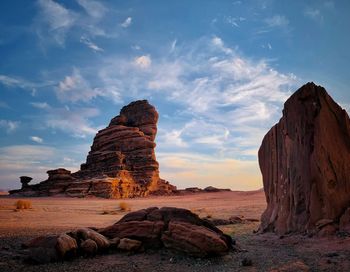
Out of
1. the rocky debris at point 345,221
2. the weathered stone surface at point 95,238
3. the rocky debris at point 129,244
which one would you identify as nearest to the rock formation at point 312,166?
the rocky debris at point 345,221

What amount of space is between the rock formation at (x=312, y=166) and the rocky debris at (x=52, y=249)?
7884 millimetres

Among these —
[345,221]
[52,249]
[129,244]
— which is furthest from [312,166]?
[52,249]

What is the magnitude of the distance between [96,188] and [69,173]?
11.3 m

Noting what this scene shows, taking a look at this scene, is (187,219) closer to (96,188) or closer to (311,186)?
(311,186)

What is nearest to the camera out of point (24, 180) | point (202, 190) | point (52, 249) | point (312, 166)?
point (52, 249)

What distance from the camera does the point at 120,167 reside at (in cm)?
6419

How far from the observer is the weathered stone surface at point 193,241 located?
9.24 metres

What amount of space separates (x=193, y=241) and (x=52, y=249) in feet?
13.2

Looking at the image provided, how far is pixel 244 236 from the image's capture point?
44.4 ft

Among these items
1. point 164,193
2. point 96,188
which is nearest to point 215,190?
point 164,193

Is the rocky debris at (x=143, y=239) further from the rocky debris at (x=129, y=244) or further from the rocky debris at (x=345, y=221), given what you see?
the rocky debris at (x=345, y=221)

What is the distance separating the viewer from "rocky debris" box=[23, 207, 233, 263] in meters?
8.94

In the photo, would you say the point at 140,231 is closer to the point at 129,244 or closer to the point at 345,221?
the point at 129,244

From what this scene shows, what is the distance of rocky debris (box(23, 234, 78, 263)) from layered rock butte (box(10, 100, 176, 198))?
46.1 m
